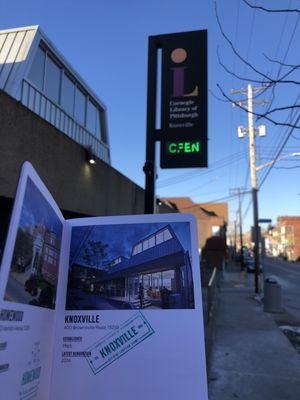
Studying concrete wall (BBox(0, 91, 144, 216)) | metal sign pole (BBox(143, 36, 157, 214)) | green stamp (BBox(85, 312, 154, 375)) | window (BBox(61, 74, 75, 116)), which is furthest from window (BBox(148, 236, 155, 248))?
window (BBox(61, 74, 75, 116))

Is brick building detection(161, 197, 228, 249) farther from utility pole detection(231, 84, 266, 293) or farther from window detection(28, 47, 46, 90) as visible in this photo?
window detection(28, 47, 46, 90)

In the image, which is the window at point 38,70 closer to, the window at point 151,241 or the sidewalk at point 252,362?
the sidewalk at point 252,362

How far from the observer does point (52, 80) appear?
10.5m

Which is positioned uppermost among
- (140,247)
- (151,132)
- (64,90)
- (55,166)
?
(64,90)

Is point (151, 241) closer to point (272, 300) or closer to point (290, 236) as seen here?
point (272, 300)

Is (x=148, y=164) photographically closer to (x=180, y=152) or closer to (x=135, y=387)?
(x=180, y=152)

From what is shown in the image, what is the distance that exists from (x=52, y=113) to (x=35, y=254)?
8170 millimetres

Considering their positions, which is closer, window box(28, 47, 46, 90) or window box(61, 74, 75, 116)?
window box(28, 47, 46, 90)

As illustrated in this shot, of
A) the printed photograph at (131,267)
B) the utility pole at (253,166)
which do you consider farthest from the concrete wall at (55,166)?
the utility pole at (253,166)

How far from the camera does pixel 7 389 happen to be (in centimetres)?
200

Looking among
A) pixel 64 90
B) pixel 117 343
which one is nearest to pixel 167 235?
pixel 117 343

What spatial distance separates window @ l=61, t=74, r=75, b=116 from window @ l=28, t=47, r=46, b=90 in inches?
37.5

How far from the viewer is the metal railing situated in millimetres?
9031

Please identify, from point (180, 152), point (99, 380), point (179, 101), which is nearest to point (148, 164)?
point (180, 152)
